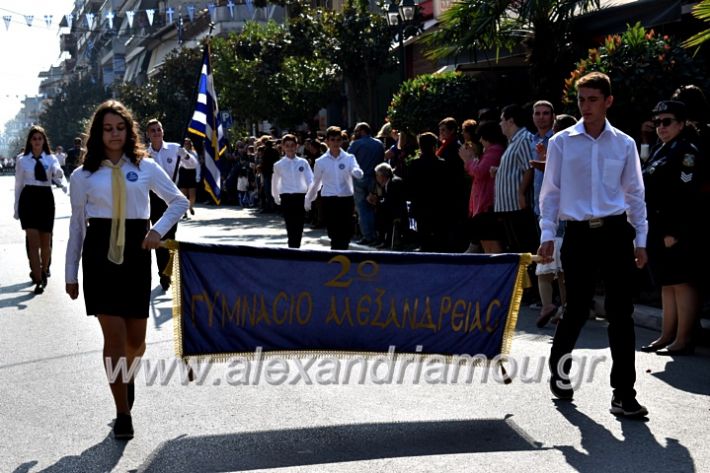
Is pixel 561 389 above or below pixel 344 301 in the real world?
below

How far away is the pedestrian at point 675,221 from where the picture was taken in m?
8.52

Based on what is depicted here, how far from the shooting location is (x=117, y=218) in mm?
6414

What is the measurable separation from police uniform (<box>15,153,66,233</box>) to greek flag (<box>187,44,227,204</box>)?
11.5ft

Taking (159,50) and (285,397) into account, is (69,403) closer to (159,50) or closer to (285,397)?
(285,397)

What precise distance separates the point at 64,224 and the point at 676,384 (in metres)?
19.7

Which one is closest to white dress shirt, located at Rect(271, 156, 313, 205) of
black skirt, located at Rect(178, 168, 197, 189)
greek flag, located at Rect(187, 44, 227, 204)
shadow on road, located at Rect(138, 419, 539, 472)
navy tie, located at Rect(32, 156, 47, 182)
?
greek flag, located at Rect(187, 44, 227, 204)

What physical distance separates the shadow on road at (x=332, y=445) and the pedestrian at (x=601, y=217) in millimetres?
832

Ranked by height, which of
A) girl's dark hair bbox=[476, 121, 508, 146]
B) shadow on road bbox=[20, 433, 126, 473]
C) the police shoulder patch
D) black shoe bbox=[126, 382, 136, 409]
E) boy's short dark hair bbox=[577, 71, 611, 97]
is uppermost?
boy's short dark hair bbox=[577, 71, 611, 97]

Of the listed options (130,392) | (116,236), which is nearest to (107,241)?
(116,236)

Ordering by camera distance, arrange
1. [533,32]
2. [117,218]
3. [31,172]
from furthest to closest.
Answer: [533,32] < [31,172] < [117,218]

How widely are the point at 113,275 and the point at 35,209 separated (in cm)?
786

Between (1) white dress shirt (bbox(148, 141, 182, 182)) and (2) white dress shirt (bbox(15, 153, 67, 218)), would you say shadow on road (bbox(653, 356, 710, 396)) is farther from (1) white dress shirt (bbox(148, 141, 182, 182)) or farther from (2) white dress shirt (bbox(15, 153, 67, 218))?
(2) white dress shirt (bbox(15, 153, 67, 218))

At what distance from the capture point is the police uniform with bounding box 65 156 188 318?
637 centimetres

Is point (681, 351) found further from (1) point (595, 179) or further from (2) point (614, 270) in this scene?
(1) point (595, 179)
